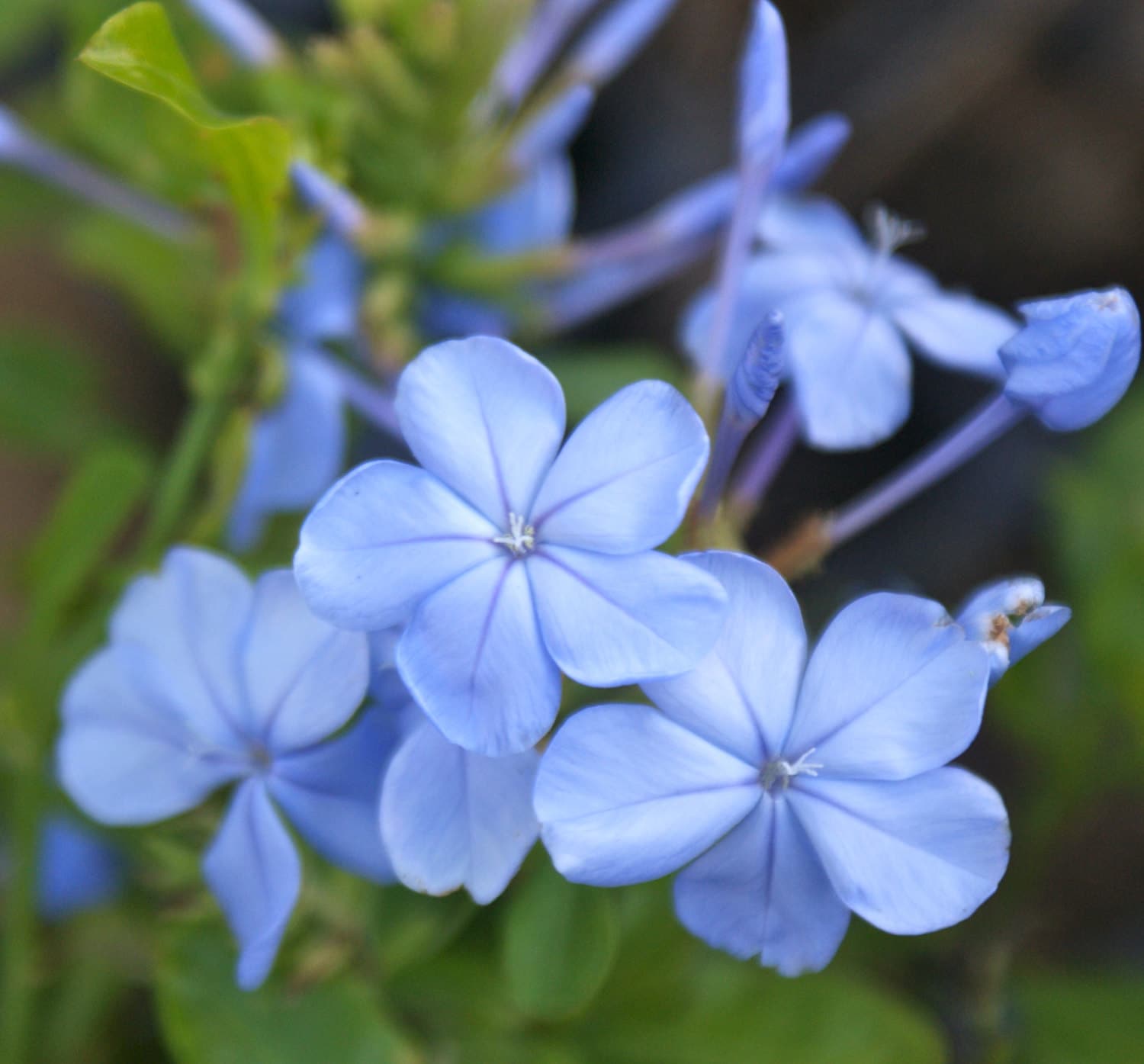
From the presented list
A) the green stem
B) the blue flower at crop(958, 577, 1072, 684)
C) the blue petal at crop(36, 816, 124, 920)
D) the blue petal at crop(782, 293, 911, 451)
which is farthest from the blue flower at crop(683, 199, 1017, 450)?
the blue petal at crop(36, 816, 124, 920)

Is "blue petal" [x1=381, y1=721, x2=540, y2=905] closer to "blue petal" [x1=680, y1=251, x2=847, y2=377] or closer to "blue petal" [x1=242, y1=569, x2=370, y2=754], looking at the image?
"blue petal" [x1=242, y1=569, x2=370, y2=754]

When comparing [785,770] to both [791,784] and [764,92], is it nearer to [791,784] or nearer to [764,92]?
[791,784]

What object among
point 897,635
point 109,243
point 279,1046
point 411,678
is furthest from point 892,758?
point 109,243

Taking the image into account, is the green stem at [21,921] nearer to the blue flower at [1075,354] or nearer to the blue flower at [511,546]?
the blue flower at [511,546]

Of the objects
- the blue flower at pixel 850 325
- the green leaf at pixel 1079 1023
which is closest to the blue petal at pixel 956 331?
the blue flower at pixel 850 325

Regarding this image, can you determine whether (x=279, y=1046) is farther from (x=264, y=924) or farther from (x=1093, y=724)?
(x=1093, y=724)

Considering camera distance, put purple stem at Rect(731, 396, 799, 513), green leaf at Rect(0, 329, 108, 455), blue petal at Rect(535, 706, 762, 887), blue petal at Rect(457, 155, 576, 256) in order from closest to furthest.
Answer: blue petal at Rect(535, 706, 762, 887), purple stem at Rect(731, 396, 799, 513), blue petal at Rect(457, 155, 576, 256), green leaf at Rect(0, 329, 108, 455)
